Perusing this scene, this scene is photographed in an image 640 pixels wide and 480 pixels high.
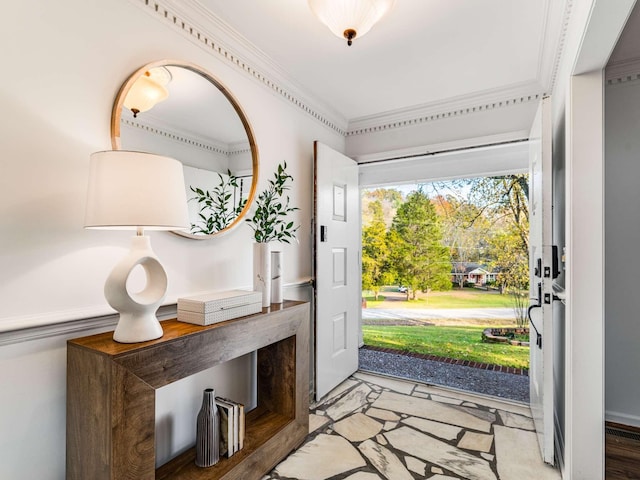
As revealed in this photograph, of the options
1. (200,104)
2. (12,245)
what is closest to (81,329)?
(12,245)

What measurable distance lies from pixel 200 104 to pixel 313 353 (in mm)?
1863

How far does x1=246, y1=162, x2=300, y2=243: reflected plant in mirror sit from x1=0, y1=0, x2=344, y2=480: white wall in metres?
0.64

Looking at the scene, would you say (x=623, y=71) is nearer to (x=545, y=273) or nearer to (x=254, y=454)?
(x=545, y=273)

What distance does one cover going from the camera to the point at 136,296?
4.18 ft

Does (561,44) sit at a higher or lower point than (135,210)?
higher

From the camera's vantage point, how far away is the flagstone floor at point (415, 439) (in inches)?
69.9

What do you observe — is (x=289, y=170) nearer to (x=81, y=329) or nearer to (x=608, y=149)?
(x=81, y=329)

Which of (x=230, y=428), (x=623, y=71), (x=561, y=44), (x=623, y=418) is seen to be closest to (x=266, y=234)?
(x=230, y=428)

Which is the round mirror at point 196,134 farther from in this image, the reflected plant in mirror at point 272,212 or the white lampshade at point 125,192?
the white lampshade at point 125,192

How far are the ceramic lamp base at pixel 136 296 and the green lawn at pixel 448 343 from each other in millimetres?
3087

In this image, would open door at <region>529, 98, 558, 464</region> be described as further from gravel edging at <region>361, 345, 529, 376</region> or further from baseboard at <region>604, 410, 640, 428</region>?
gravel edging at <region>361, 345, 529, 376</region>

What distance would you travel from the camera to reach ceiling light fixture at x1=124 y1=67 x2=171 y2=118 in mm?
1472

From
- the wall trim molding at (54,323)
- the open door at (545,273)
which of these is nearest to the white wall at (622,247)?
the open door at (545,273)

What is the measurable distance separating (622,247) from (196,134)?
2.75 metres
